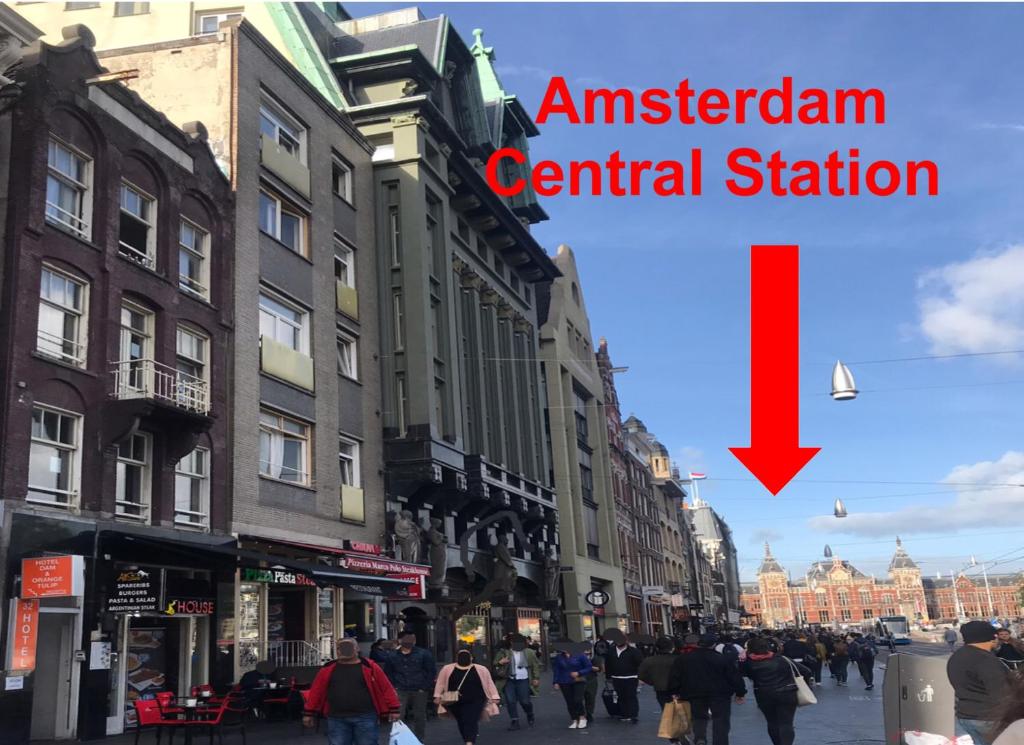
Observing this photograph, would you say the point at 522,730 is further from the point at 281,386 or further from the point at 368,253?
the point at 368,253

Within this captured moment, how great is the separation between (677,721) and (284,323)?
16507 mm

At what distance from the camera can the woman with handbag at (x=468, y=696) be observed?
A: 557 inches

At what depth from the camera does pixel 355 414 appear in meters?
28.5

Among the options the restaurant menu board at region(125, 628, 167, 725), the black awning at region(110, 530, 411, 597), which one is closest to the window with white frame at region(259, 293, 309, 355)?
the black awning at region(110, 530, 411, 597)

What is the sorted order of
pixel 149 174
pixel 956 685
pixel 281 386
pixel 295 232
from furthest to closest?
pixel 295 232 < pixel 281 386 < pixel 149 174 < pixel 956 685

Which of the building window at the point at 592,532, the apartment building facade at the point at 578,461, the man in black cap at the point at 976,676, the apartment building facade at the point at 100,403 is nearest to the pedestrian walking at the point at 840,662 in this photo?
the apartment building facade at the point at 578,461

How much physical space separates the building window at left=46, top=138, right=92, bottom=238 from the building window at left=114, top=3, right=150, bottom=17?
12513 mm

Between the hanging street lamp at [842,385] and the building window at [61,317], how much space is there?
14.3 meters

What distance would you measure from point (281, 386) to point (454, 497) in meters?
8.79

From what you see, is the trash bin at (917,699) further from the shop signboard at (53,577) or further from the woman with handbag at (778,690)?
the shop signboard at (53,577)

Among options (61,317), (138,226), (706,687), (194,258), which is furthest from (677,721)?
(194,258)

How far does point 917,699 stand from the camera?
7.91 m

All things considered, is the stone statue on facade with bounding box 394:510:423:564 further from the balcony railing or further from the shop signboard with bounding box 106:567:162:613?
the shop signboard with bounding box 106:567:162:613

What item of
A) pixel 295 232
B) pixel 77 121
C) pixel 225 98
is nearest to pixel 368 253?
pixel 295 232
